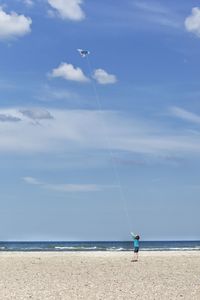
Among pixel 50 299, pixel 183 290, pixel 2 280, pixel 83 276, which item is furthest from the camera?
pixel 83 276

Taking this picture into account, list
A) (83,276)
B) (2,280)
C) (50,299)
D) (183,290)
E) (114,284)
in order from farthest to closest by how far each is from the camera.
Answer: (83,276), (2,280), (114,284), (183,290), (50,299)

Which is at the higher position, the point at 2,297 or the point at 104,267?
the point at 104,267

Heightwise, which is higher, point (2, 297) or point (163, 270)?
point (163, 270)

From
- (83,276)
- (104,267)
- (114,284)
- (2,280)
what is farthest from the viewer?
(104,267)

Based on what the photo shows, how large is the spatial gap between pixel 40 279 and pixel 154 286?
4922mm

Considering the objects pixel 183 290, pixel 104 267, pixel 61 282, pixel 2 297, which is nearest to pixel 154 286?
pixel 183 290

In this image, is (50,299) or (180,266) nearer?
(50,299)

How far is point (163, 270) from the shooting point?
28094 mm

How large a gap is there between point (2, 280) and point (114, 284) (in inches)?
172

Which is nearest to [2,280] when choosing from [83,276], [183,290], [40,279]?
[40,279]

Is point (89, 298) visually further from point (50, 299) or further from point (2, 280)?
point (2, 280)

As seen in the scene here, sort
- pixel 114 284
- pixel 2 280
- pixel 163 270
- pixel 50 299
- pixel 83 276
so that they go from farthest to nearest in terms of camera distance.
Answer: pixel 163 270 → pixel 83 276 → pixel 2 280 → pixel 114 284 → pixel 50 299

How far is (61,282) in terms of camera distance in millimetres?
23000

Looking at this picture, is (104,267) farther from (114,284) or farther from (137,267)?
(114,284)
